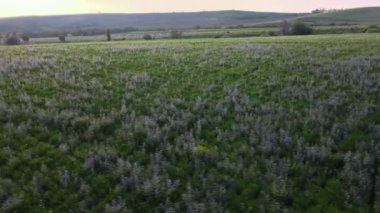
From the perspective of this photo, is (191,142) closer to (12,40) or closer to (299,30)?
(12,40)

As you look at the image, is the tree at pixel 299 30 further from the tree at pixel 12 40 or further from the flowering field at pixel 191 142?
the flowering field at pixel 191 142

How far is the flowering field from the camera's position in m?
9.23

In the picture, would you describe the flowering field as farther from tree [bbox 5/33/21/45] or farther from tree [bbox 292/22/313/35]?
tree [bbox 292/22/313/35]

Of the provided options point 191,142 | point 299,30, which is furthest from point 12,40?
point 191,142

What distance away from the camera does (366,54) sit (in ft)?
86.9

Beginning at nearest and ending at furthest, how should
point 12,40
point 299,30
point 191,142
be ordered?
point 191,142, point 12,40, point 299,30

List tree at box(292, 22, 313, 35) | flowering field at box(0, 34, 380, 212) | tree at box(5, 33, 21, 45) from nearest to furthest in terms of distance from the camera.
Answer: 1. flowering field at box(0, 34, 380, 212)
2. tree at box(5, 33, 21, 45)
3. tree at box(292, 22, 313, 35)

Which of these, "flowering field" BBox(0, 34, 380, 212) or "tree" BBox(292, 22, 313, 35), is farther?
"tree" BBox(292, 22, 313, 35)

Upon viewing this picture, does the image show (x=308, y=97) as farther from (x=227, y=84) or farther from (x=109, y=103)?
(x=109, y=103)

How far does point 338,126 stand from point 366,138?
0.94 meters

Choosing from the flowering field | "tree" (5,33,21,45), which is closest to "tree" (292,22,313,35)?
"tree" (5,33,21,45)

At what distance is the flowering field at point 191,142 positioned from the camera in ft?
30.3

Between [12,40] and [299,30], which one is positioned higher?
[299,30]

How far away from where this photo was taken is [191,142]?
11.9m
